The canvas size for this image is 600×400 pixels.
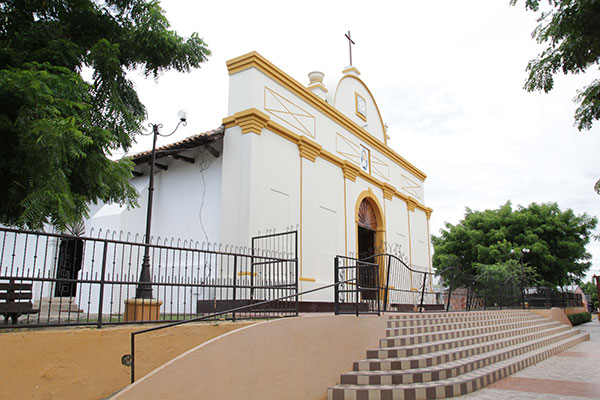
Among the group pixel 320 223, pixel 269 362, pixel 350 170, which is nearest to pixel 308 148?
pixel 320 223

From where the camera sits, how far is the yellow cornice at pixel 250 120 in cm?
1051

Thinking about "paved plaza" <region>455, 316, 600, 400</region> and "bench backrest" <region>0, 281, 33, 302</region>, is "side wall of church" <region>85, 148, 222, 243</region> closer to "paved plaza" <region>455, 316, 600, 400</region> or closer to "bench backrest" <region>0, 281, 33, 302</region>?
"bench backrest" <region>0, 281, 33, 302</region>

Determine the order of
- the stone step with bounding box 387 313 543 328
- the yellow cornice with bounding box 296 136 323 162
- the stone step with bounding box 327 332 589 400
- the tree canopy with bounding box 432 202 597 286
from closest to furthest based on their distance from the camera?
the stone step with bounding box 327 332 589 400 → the stone step with bounding box 387 313 543 328 → the yellow cornice with bounding box 296 136 323 162 → the tree canopy with bounding box 432 202 597 286

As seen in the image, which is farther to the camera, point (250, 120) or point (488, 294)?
point (488, 294)

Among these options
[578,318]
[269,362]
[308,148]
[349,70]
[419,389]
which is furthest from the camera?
[578,318]

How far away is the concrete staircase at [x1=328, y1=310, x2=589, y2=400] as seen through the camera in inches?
249

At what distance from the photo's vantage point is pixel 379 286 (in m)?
9.11

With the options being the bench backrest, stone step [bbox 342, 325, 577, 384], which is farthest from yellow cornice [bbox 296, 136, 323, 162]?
the bench backrest

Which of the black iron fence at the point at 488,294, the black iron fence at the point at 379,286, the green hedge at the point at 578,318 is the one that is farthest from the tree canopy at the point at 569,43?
the green hedge at the point at 578,318

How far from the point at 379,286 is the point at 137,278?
208 inches

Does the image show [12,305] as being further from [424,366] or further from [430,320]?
[430,320]

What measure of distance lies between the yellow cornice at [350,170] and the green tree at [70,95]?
24.5ft

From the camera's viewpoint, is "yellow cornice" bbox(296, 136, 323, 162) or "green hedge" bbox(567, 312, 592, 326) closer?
"yellow cornice" bbox(296, 136, 323, 162)

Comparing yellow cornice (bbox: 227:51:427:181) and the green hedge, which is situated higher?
yellow cornice (bbox: 227:51:427:181)
